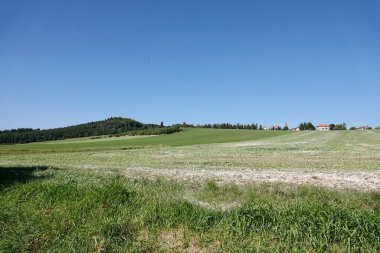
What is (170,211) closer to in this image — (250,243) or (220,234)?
(220,234)

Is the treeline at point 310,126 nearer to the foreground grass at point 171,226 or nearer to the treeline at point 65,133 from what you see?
the treeline at point 65,133

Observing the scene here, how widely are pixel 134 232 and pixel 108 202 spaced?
6.93ft

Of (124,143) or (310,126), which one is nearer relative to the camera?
(124,143)

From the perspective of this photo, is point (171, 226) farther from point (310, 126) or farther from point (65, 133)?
point (310, 126)

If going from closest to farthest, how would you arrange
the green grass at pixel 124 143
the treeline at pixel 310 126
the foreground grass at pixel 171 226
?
the foreground grass at pixel 171 226
the green grass at pixel 124 143
the treeline at pixel 310 126

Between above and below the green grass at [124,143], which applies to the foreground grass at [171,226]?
below

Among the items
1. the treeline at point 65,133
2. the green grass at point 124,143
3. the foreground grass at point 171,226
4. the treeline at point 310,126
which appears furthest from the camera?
the treeline at point 310,126

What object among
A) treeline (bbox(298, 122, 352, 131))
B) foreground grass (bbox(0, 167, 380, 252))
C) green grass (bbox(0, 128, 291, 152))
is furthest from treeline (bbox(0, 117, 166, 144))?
foreground grass (bbox(0, 167, 380, 252))

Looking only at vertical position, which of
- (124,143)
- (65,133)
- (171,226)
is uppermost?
(65,133)

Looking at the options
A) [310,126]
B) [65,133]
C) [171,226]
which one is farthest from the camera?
[310,126]

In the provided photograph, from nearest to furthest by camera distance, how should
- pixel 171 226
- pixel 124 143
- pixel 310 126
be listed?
pixel 171 226 → pixel 124 143 → pixel 310 126

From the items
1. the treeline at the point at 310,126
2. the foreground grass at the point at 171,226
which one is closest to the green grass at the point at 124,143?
the foreground grass at the point at 171,226

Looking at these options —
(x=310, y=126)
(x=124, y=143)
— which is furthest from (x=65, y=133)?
(x=310, y=126)

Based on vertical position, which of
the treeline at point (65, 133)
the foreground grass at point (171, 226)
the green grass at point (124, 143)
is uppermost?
the treeline at point (65, 133)
